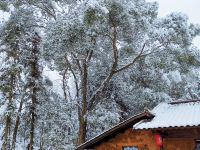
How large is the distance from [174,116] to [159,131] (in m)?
1.07

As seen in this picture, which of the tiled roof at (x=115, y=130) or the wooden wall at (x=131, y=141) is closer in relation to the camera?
the tiled roof at (x=115, y=130)

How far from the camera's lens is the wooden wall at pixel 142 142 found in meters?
15.1

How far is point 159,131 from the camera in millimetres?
14938

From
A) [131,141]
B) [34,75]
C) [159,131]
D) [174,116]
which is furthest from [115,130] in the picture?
[34,75]

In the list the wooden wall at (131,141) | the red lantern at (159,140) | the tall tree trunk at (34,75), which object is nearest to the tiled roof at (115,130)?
the wooden wall at (131,141)

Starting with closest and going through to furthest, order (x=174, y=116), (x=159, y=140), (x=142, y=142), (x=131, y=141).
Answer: (x=159, y=140), (x=174, y=116), (x=142, y=142), (x=131, y=141)

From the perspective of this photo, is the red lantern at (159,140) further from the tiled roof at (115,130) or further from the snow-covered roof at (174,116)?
the tiled roof at (115,130)

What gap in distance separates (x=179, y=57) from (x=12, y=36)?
11615mm

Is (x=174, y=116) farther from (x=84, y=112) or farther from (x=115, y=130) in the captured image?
(x=84, y=112)

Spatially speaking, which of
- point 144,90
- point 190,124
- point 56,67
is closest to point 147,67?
point 144,90

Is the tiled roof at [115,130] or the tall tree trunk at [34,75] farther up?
Answer: the tall tree trunk at [34,75]

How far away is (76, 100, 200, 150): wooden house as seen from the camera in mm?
14523

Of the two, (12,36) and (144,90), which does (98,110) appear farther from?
(12,36)

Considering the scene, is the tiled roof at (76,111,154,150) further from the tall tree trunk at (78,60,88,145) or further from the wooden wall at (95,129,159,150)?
the tall tree trunk at (78,60,88,145)
